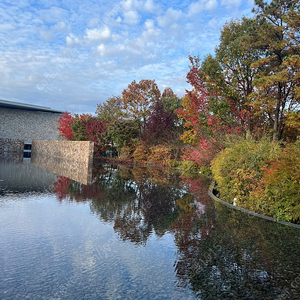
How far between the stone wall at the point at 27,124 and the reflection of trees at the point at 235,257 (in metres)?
42.1

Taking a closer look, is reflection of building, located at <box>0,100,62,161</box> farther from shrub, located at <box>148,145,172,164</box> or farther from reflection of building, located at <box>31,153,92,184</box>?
shrub, located at <box>148,145,172,164</box>

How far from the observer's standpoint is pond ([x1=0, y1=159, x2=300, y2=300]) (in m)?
3.14

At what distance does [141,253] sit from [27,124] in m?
44.7

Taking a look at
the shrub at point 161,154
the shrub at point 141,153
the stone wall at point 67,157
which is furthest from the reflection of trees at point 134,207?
the shrub at point 141,153

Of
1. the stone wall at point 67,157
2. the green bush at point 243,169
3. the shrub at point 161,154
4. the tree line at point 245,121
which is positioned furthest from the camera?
the shrub at point 161,154

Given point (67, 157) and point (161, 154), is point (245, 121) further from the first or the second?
point (67, 157)

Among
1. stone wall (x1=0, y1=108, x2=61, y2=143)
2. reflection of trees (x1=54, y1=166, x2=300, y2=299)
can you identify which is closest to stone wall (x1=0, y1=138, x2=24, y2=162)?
stone wall (x1=0, y1=108, x2=61, y2=143)

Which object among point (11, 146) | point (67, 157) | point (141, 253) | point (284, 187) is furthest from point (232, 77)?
point (11, 146)

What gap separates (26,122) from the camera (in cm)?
4450

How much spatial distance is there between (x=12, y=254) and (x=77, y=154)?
2048 cm

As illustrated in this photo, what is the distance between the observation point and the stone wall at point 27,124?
43250mm

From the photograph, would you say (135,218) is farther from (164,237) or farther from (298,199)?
(298,199)

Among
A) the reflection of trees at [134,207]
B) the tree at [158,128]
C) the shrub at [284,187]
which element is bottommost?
the reflection of trees at [134,207]

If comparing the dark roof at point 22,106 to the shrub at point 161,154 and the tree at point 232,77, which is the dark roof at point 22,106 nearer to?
the shrub at point 161,154
